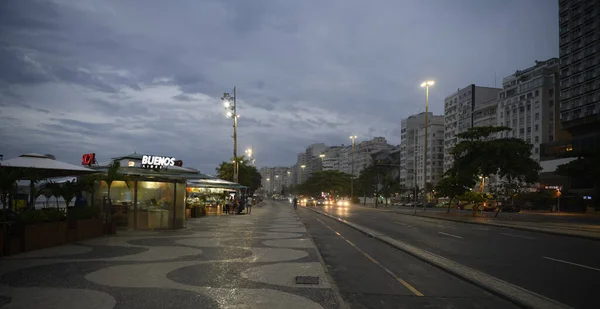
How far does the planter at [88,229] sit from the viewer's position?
1562 cm

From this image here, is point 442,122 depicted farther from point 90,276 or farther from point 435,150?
point 90,276

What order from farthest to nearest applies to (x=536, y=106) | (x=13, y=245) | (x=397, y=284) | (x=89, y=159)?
(x=536, y=106)
(x=89, y=159)
(x=13, y=245)
(x=397, y=284)

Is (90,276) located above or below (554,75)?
below

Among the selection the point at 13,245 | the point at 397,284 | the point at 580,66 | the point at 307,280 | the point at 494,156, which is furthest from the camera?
the point at 580,66

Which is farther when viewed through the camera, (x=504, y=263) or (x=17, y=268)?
(x=504, y=263)

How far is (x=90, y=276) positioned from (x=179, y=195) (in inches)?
505

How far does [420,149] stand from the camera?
487 feet

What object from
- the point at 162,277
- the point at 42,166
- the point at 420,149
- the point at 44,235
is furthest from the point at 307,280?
the point at 420,149

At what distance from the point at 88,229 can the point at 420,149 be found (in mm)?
140328

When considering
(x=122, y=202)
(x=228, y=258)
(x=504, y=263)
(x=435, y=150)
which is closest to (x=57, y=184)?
(x=122, y=202)

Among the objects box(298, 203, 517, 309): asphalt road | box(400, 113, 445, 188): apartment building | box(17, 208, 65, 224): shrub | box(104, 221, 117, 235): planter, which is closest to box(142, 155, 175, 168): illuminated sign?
box(104, 221, 117, 235): planter

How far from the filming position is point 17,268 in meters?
10.1

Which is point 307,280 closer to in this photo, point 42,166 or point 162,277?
point 162,277

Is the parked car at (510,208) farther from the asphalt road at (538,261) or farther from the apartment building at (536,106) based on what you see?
the asphalt road at (538,261)
